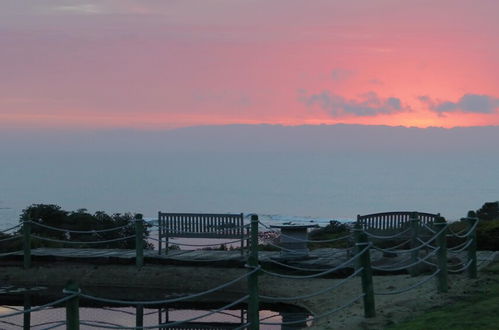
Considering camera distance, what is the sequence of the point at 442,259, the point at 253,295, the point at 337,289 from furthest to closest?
1. the point at 337,289
2. the point at 442,259
3. the point at 253,295

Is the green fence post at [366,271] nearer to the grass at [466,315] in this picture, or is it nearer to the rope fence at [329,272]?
the rope fence at [329,272]

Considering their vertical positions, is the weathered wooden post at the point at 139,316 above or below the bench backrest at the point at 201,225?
below

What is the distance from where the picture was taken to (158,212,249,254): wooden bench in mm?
17656

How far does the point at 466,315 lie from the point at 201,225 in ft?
28.0

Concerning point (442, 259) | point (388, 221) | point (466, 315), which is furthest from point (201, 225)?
point (466, 315)

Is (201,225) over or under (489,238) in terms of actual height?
over

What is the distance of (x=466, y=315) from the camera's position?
10.4m

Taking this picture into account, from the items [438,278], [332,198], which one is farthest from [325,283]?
[332,198]

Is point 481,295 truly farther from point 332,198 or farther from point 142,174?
point 142,174

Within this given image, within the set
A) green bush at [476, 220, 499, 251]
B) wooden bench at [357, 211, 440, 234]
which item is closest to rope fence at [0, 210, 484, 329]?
wooden bench at [357, 211, 440, 234]

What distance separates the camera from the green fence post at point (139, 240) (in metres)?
16.6

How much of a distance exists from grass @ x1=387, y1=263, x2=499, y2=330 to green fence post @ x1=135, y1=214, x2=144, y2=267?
733 cm

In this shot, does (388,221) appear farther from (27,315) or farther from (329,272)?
(27,315)

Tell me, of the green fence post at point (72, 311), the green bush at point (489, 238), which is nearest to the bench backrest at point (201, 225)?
the green bush at point (489, 238)
